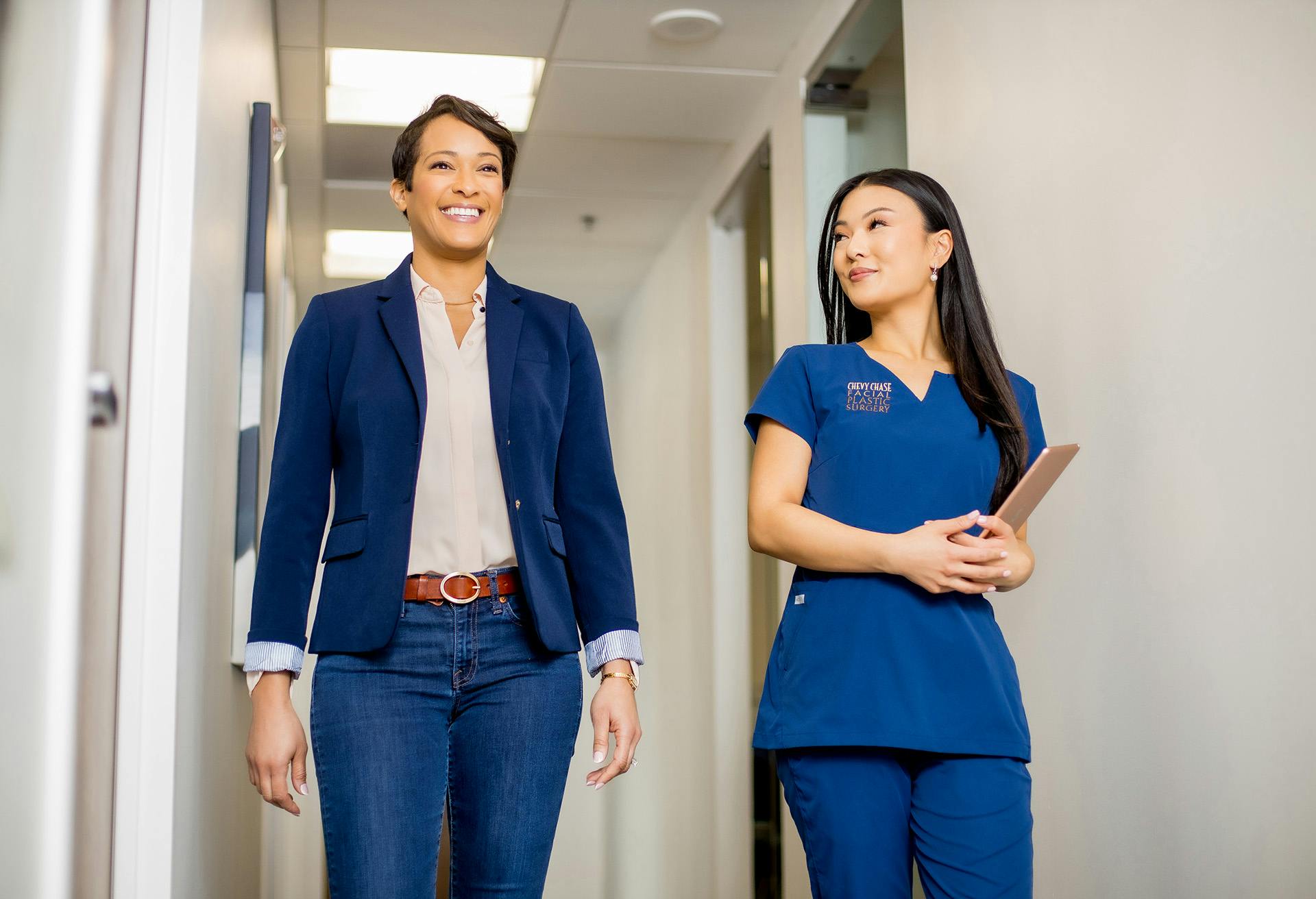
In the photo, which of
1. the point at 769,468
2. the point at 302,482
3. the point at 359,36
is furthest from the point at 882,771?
the point at 359,36

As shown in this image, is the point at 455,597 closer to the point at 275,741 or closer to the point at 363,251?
the point at 275,741

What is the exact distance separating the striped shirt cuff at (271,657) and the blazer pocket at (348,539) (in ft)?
0.39

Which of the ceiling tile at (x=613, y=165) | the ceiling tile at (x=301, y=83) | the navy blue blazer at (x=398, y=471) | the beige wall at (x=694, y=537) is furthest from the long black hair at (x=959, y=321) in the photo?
the ceiling tile at (x=613, y=165)

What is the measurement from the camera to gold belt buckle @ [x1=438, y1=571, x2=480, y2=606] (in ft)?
4.93

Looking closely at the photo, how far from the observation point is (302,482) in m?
1.55

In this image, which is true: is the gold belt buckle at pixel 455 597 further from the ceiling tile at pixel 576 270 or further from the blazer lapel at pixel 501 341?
the ceiling tile at pixel 576 270

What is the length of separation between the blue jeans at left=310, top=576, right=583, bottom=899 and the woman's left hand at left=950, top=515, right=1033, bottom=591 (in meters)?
0.56

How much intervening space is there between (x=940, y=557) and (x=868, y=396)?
0.28 metres

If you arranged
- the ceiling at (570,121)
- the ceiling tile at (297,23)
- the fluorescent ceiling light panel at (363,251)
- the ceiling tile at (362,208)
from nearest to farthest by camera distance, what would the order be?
the ceiling tile at (297,23) < the ceiling at (570,121) < the ceiling tile at (362,208) < the fluorescent ceiling light panel at (363,251)

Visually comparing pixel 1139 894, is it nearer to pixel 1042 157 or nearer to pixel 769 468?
pixel 769 468

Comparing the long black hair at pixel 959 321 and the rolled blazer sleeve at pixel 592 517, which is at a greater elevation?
the long black hair at pixel 959 321

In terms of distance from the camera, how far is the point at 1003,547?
1.63 meters

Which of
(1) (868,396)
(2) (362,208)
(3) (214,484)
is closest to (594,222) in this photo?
(2) (362,208)

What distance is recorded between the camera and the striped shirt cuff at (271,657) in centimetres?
150
